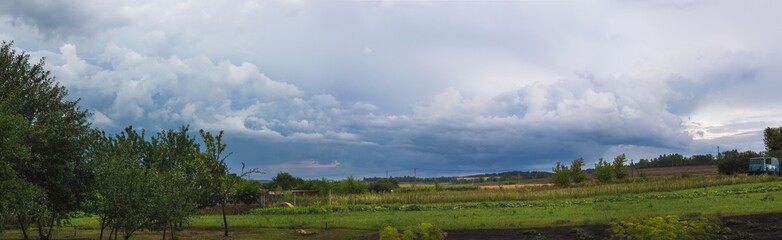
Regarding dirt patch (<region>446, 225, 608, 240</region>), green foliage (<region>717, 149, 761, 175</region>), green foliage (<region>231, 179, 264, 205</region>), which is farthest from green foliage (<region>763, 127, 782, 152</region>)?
dirt patch (<region>446, 225, 608, 240</region>)

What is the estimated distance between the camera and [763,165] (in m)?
80.4

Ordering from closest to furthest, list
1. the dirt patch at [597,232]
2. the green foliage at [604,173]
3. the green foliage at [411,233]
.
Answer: the green foliage at [411,233], the dirt patch at [597,232], the green foliage at [604,173]

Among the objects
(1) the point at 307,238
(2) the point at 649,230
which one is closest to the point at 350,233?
(1) the point at 307,238

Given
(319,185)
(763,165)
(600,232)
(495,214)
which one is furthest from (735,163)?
(600,232)

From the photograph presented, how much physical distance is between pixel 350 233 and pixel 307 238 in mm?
2132

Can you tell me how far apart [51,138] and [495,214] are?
78.5 ft

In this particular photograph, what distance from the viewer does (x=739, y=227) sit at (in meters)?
22.2

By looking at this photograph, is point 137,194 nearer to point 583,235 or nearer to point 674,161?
point 583,235

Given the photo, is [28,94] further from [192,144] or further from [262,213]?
[262,213]

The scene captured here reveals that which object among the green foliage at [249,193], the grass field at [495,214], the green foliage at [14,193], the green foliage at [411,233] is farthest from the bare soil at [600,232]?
the green foliage at [249,193]

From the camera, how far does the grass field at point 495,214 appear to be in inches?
1182

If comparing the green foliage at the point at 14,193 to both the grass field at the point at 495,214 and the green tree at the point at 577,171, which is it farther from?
the green tree at the point at 577,171

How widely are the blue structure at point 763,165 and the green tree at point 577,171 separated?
72.0 feet

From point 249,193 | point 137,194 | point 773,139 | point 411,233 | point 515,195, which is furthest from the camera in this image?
point 773,139
